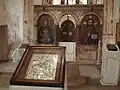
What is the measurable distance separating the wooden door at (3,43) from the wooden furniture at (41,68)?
279 inches

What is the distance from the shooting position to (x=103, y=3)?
9625 millimetres

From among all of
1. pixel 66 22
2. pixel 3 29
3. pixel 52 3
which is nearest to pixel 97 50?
pixel 66 22

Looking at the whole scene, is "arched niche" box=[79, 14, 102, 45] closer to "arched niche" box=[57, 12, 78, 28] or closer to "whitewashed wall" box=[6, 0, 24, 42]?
"arched niche" box=[57, 12, 78, 28]

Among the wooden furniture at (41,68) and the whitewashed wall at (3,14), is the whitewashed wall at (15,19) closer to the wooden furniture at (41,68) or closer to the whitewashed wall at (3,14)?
the whitewashed wall at (3,14)

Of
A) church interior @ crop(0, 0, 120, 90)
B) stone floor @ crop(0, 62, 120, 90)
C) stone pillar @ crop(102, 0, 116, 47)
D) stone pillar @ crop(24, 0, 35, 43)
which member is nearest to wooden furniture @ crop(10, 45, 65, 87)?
stone floor @ crop(0, 62, 120, 90)

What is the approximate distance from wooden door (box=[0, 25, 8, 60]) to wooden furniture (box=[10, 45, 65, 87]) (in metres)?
7.08

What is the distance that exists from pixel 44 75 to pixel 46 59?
0.29m

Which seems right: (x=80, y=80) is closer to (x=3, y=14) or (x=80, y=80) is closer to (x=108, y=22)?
(x=108, y=22)

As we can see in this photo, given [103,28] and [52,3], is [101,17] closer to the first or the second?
[103,28]

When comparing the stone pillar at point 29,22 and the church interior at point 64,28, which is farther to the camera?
the stone pillar at point 29,22

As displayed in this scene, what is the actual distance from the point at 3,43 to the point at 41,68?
24.5 feet

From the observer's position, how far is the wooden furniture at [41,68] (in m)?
2.28

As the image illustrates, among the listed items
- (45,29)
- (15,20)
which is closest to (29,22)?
(15,20)

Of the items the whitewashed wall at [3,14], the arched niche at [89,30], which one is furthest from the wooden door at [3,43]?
the arched niche at [89,30]
